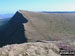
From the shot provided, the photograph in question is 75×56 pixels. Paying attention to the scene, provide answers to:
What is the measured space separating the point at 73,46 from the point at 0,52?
388 inches

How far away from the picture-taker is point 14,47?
25344mm

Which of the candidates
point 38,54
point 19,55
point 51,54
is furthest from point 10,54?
point 51,54

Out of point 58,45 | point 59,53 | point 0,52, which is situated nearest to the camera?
point 0,52

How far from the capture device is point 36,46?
26234 mm

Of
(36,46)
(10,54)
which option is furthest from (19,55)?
(36,46)

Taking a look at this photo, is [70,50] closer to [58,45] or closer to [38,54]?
[58,45]

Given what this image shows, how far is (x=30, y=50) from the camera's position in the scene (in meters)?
25.1

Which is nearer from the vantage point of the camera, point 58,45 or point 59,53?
point 59,53

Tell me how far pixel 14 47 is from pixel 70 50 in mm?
7045

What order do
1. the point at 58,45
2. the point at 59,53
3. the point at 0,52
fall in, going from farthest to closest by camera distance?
the point at 58,45
the point at 59,53
the point at 0,52

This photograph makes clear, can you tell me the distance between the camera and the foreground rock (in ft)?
79.9

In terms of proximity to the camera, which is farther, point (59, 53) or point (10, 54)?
point (59, 53)

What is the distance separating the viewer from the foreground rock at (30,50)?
24.4 metres

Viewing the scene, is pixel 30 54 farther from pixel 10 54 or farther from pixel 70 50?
pixel 70 50
